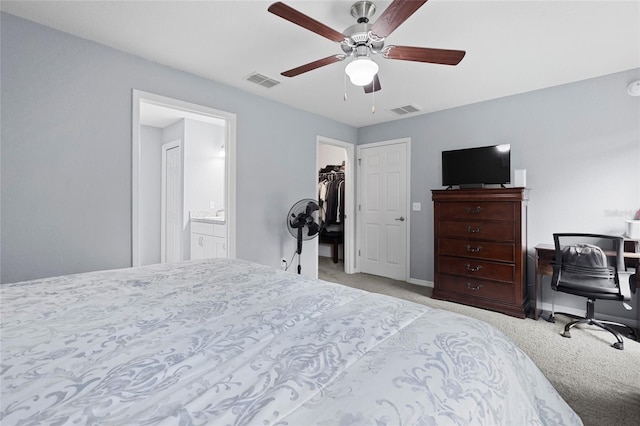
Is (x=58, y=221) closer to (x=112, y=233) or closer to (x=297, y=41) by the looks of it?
(x=112, y=233)

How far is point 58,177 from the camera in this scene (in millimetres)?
2191

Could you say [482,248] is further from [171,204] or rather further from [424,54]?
[171,204]

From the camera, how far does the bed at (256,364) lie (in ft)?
1.90

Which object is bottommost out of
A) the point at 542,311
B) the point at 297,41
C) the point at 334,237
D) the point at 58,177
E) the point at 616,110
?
the point at 542,311

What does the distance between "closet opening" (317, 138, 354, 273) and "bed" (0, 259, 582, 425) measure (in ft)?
11.7

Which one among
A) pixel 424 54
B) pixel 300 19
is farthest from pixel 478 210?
pixel 300 19

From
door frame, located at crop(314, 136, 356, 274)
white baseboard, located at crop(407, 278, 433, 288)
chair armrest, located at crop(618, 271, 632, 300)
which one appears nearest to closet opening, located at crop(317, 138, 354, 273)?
door frame, located at crop(314, 136, 356, 274)

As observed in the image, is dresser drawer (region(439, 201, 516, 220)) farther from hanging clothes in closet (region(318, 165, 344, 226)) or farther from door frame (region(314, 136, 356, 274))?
hanging clothes in closet (region(318, 165, 344, 226))

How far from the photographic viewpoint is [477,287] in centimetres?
322

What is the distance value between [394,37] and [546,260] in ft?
8.09

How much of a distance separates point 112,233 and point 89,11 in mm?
1573

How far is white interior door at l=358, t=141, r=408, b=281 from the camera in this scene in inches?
172

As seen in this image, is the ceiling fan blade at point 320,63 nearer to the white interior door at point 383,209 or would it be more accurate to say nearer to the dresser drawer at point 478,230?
the dresser drawer at point 478,230

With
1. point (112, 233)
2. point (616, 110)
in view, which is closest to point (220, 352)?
point (112, 233)
